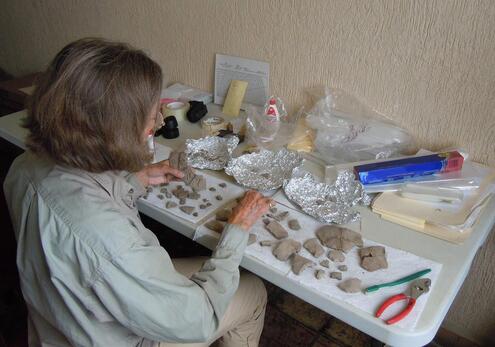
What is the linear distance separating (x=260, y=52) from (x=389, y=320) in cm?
106

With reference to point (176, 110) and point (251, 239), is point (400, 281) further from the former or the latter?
point (176, 110)

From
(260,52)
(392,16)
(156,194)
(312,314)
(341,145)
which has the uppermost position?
(392,16)

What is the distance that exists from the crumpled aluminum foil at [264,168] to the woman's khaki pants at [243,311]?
11.1 inches

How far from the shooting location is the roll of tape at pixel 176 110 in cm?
149

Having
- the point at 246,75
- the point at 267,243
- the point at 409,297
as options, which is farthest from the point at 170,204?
the point at 246,75

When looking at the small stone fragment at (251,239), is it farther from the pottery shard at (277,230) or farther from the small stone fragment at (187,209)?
the small stone fragment at (187,209)

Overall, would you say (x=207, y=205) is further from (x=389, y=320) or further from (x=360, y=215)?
(x=389, y=320)

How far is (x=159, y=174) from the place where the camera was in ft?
3.80

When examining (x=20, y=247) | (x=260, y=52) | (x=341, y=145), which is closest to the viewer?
(x=20, y=247)

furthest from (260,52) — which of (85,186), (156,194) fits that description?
(85,186)

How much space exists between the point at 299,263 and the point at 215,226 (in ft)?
0.77

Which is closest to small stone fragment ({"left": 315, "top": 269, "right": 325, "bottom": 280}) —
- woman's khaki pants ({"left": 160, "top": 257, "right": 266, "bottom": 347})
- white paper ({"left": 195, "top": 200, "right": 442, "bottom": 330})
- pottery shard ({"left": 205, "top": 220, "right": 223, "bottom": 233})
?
white paper ({"left": 195, "top": 200, "right": 442, "bottom": 330})

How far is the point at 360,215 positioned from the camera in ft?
3.29

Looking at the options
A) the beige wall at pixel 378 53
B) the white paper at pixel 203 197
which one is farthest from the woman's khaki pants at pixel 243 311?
the beige wall at pixel 378 53
